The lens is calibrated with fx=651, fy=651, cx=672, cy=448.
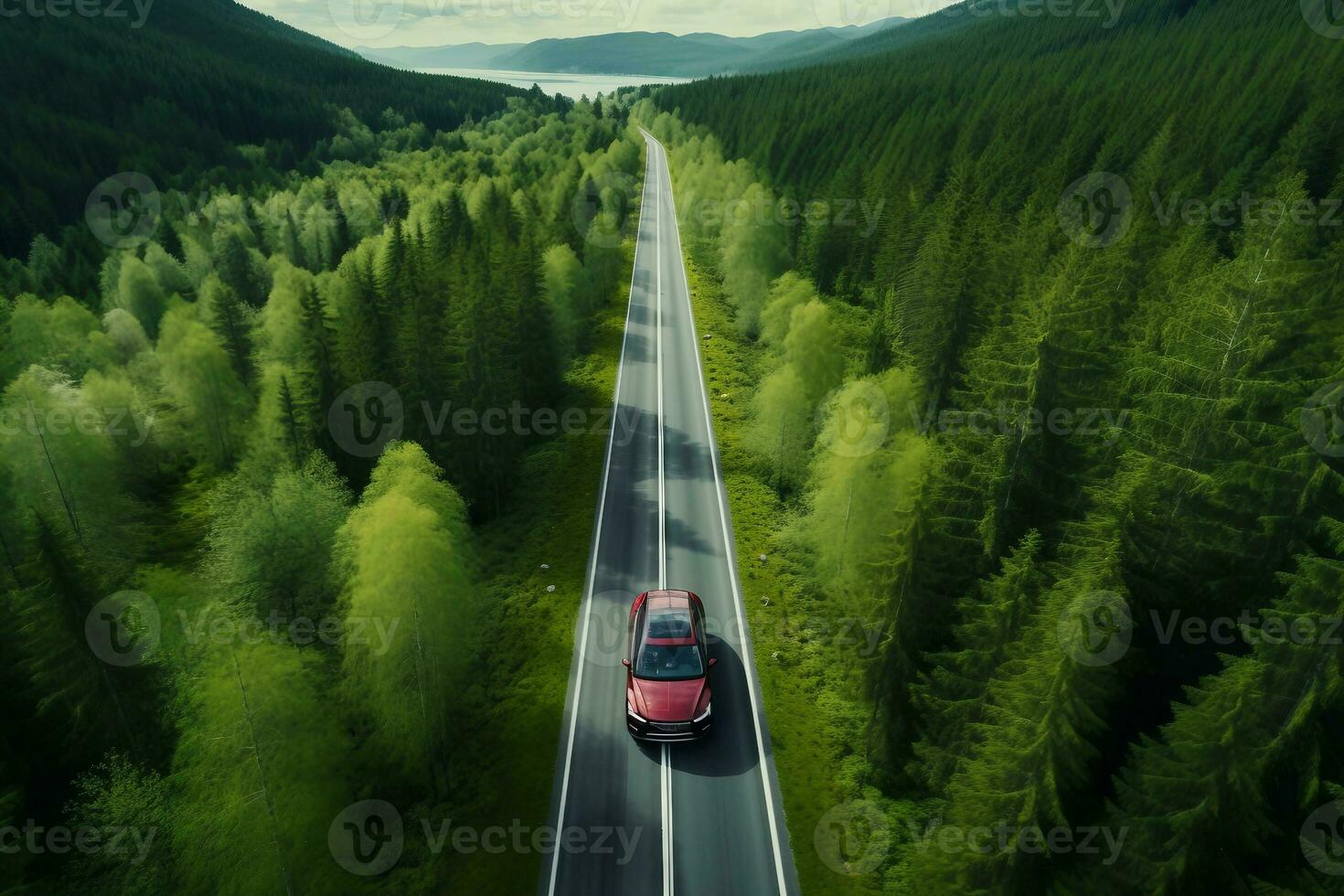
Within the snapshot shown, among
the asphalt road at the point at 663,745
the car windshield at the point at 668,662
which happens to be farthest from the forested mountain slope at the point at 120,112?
the car windshield at the point at 668,662

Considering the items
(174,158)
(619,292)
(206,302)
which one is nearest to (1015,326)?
(619,292)

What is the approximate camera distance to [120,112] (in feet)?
476

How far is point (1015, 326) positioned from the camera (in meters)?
29.3

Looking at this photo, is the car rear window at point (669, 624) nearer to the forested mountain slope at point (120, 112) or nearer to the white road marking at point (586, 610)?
the white road marking at point (586, 610)

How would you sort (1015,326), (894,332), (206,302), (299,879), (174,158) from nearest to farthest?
(299,879)
(1015,326)
(894,332)
(206,302)
(174,158)

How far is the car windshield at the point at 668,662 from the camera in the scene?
86.0ft

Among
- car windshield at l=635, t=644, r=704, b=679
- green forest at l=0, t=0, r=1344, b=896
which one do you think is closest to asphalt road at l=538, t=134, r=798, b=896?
green forest at l=0, t=0, r=1344, b=896

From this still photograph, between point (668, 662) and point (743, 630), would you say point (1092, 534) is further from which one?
point (668, 662)

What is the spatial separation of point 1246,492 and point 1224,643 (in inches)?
201

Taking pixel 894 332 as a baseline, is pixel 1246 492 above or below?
above

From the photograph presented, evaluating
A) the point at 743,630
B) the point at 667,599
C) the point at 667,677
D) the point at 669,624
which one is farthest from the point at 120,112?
the point at 667,677

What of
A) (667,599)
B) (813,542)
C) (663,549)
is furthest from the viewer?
(663,549)

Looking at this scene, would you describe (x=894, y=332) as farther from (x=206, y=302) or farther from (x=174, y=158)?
(x=174, y=158)

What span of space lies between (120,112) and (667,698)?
7522 inches
